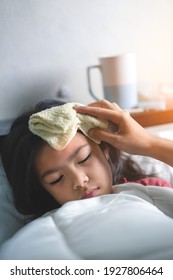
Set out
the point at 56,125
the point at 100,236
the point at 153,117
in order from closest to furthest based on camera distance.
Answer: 1. the point at 100,236
2. the point at 56,125
3. the point at 153,117

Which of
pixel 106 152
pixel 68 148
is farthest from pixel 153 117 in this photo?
pixel 68 148

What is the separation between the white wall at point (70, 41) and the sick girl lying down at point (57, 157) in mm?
318

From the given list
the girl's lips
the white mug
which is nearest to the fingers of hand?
the girl's lips

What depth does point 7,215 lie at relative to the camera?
73cm

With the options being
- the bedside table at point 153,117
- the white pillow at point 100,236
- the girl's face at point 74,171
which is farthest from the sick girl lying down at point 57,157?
the bedside table at point 153,117

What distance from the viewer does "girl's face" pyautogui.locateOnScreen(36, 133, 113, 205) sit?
2.17 feet

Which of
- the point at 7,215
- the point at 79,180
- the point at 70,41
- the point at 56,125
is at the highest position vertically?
the point at 70,41

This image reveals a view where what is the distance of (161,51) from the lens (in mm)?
1346

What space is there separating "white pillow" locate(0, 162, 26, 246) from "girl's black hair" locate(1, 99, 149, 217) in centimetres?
1

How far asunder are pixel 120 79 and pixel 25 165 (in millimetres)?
485

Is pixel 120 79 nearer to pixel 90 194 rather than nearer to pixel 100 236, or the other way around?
pixel 90 194

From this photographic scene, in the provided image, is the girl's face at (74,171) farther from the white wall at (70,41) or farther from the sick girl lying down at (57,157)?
the white wall at (70,41)

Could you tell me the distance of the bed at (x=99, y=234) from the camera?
19.3 inches
